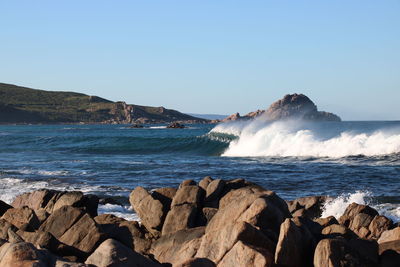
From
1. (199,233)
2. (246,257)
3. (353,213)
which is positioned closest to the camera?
(246,257)

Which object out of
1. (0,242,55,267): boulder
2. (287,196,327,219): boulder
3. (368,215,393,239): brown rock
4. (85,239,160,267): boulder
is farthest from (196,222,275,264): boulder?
(287,196,327,219): boulder

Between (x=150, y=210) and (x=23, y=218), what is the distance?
253 cm

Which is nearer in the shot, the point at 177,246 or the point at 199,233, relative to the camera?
the point at 177,246

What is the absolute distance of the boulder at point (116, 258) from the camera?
7.71 meters

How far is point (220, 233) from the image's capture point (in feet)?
28.9

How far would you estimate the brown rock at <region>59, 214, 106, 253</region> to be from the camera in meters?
10.0

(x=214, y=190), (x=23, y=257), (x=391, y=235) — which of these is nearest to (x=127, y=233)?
(x=214, y=190)

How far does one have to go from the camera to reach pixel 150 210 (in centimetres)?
1263

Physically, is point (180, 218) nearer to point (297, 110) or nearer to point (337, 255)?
point (337, 255)

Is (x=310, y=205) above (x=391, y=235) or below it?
below

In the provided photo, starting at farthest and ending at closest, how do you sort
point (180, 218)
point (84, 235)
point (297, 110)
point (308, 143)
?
point (297, 110), point (308, 143), point (180, 218), point (84, 235)

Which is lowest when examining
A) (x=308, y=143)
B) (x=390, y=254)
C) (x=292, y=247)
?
(x=390, y=254)

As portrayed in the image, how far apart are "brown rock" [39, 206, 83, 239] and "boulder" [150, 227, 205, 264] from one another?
1491 mm

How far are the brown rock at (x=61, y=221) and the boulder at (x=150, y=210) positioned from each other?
1935mm
